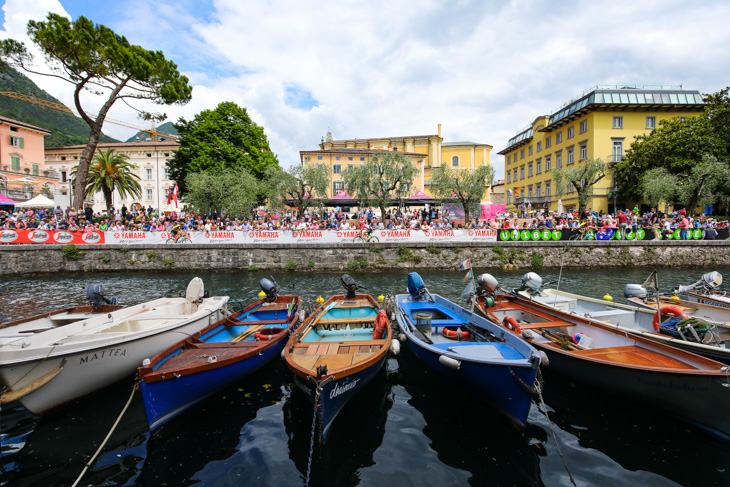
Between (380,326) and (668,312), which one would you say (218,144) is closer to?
(380,326)

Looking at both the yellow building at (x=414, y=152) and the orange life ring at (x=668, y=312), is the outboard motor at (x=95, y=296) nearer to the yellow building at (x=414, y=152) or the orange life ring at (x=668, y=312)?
the orange life ring at (x=668, y=312)

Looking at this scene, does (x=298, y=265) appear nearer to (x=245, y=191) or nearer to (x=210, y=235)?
(x=210, y=235)

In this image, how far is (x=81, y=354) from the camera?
612 centimetres

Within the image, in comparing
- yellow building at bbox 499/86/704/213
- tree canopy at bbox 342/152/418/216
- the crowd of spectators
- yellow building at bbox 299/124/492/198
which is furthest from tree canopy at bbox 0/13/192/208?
yellow building at bbox 499/86/704/213

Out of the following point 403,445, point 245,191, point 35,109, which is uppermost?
point 35,109

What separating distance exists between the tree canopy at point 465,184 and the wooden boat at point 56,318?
2677 centimetres

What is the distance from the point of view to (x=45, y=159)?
55125mm

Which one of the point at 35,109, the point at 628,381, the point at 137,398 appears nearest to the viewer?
the point at 628,381

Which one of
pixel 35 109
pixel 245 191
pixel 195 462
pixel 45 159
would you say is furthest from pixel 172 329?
pixel 35 109

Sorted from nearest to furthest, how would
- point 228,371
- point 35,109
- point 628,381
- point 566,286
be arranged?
point 628,381
point 228,371
point 566,286
point 35,109

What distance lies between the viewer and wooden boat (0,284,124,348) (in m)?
7.22

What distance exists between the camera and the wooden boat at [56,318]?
7.22 metres

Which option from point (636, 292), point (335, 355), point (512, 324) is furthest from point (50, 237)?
point (636, 292)

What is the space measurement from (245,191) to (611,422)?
2675 centimetres
